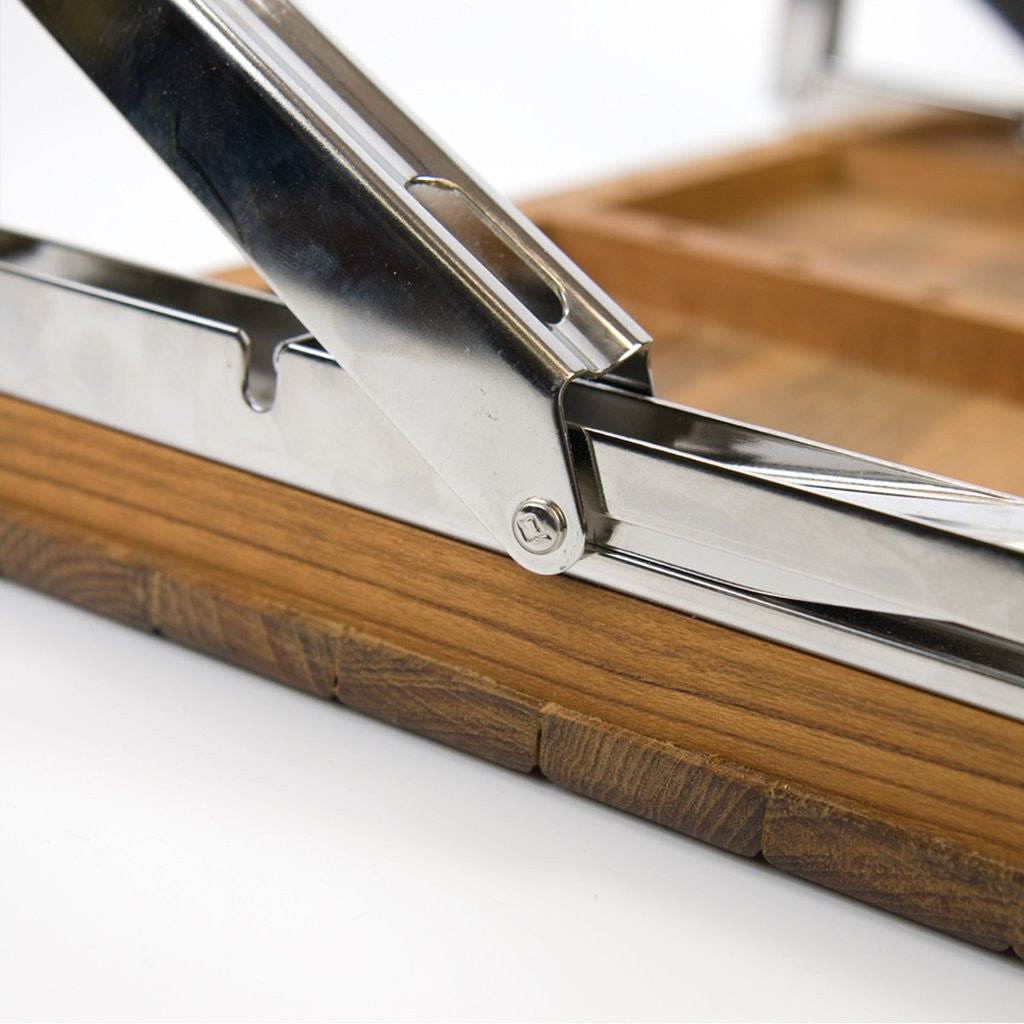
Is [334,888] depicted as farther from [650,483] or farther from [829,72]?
[829,72]

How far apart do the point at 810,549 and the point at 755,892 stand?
0.13 m

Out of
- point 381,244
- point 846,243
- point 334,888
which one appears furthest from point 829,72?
point 334,888

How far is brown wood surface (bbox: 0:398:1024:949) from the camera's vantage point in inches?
21.9

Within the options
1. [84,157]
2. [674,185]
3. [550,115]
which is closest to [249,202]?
[674,185]

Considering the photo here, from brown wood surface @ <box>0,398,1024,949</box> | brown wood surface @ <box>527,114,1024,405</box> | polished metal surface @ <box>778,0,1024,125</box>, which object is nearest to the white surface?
brown wood surface @ <box>0,398,1024,949</box>

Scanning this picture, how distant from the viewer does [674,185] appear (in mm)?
1225

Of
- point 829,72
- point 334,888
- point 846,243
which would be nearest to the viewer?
point 334,888

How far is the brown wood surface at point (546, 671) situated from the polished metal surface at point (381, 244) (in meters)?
0.05

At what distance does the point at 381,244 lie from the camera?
0.60 meters

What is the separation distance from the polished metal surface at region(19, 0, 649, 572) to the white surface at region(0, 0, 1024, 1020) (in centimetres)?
11

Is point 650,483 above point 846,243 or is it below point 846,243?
above

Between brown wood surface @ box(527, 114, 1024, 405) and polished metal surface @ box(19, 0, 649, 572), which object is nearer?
polished metal surface @ box(19, 0, 649, 572)

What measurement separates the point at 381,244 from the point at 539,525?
0.12 meters

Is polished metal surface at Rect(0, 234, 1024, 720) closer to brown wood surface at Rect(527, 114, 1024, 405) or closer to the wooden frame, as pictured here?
the wooden frame
